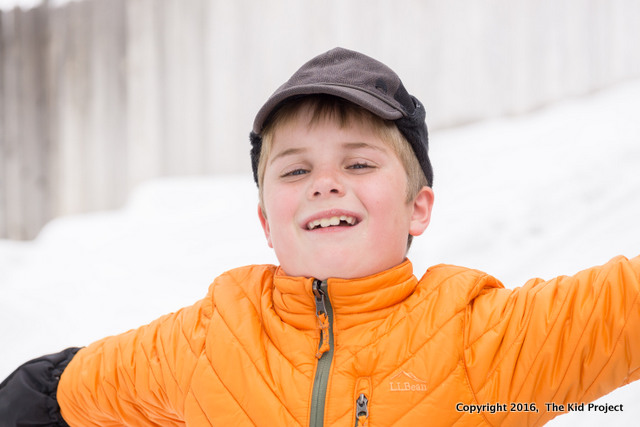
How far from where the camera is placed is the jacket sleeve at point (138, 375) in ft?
3.00

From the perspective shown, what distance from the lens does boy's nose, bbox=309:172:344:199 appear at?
33.2 inches

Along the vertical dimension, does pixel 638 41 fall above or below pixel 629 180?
above

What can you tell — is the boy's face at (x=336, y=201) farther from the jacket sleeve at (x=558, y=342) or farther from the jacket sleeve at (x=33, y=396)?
the jacket sleeve at (x=33, y=396)

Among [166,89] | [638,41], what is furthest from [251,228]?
[638,41]

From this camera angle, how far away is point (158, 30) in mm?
2467

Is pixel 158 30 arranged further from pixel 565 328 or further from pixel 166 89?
pixel 565 328

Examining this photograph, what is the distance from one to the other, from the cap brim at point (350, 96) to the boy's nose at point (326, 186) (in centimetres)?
11

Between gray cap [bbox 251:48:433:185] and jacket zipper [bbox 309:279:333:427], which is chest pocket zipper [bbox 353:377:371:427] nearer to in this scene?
jacket zipper [bbox 309:279:333:427]

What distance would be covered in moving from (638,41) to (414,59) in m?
0.68

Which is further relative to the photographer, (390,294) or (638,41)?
(638,41)

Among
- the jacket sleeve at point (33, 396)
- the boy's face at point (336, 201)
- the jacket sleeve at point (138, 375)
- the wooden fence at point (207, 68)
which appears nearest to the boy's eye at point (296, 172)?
the boy's face at point (336, 201)

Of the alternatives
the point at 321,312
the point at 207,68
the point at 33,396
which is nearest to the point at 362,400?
the point at 321,312

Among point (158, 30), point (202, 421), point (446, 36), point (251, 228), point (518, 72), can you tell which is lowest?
point (202, 421)

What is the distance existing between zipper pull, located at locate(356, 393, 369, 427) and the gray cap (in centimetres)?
39
